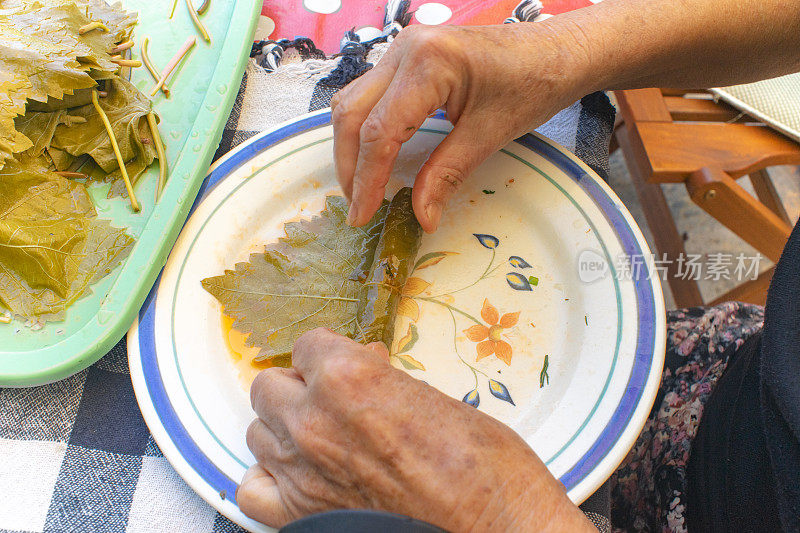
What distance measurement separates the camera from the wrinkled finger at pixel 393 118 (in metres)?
1.04

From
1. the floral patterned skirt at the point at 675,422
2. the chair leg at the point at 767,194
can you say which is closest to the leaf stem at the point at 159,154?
the floral patterned skirt at the point at 675,422

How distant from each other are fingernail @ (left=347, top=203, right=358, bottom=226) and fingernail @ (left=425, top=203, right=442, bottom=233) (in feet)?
0.51

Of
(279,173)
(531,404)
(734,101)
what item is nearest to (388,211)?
(279,173)

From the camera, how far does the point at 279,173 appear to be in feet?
4.19

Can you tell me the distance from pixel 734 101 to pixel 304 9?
4.43 feet

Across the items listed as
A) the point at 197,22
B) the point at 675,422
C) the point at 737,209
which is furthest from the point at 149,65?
the point at 737,209

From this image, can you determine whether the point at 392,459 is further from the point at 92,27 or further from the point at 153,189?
the point at 92,27

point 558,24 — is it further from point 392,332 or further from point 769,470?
point 769,470

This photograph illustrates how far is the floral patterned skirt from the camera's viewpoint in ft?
3.91

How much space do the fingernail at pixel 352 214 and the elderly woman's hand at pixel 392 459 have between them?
36 centimetres

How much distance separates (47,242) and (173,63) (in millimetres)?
578

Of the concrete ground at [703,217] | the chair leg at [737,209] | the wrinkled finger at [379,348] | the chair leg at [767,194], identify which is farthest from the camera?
the concrete ground at [703,217]

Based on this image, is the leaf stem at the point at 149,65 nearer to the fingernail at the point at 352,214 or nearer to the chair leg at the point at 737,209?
the fingernail at the point at 352,214

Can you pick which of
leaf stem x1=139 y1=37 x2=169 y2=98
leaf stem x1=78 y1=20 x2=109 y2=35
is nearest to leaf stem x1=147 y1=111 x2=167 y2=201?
leaf stem x1=139 y1=37 x2=169 y2=98
